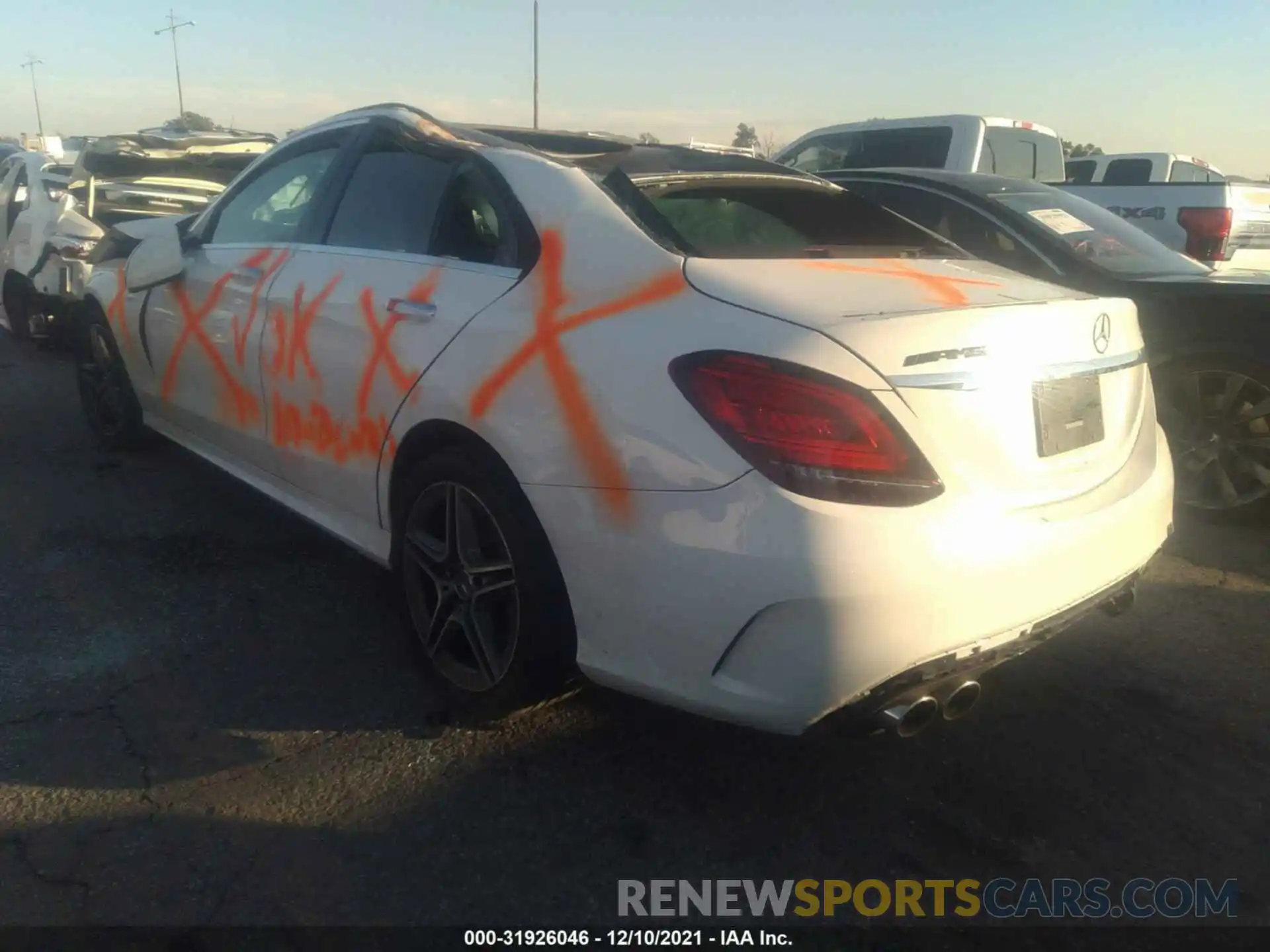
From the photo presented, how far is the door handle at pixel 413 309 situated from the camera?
291cm

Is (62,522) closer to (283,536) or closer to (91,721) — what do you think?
(283,536)

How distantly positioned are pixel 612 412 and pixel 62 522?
3.29m

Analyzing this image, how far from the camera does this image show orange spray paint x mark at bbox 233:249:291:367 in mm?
3715

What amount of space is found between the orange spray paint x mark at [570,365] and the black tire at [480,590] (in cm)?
23

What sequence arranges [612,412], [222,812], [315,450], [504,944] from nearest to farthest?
[504,944], [612,412], [222,812], [315,450]

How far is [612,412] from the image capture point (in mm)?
2332

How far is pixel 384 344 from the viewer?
3.04 m

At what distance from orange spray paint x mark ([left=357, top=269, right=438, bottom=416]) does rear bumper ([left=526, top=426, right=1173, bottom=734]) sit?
2.58ft

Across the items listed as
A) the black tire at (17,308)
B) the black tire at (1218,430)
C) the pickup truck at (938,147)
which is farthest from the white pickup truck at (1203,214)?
the black tire at (17,308)

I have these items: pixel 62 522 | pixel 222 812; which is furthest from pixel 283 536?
pixel 222 812

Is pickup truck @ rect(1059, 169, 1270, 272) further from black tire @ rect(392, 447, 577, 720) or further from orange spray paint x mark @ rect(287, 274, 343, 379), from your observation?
black tire @ rect(392, 447, 577, 720)

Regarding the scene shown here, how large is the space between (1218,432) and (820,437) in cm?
321

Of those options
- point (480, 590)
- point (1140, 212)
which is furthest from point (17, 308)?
point (1140, 212)

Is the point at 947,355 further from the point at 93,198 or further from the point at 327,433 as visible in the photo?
the point at 93,198
